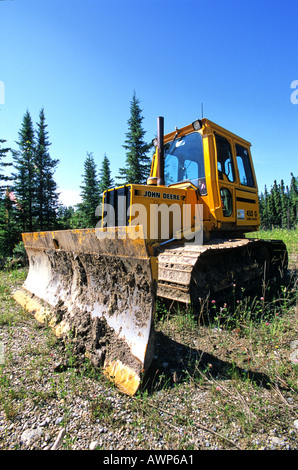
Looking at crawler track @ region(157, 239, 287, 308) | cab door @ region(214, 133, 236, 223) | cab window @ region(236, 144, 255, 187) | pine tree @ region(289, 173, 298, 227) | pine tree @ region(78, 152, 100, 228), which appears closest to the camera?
crawler track @ region(157, 239, 287, 308)

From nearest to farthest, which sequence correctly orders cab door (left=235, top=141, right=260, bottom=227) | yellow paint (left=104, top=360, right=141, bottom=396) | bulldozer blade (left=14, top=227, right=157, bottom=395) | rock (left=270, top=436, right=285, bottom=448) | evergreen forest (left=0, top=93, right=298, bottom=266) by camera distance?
rock (left=270, top=436, right=285, bottom=448) < yellow paint (left=104, top=360, right=141, bottom=396) < bulldozer blade (left=14, top=227, right=157, bottom=395) < cab door (left=235, top=141, right=260, bottom=227) < evergreen forest (left=0, top=93, right=298, bottom=266)

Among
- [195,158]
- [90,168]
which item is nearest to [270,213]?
[90,168]

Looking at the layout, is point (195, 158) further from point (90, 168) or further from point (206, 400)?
point (90, 168)

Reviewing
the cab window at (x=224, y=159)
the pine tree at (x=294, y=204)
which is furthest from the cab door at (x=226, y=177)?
the pine tree at (x=294, y=204)

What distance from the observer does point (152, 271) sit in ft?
7.48

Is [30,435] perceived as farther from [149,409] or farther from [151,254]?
[151,254]

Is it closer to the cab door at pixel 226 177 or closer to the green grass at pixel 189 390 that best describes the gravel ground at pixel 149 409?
the green grass at pixel 189 390

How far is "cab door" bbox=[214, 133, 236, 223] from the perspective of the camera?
469cm

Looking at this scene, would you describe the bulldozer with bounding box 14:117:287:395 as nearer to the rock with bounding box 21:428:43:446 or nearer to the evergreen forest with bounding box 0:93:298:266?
the rock with bounding box 21:428:43:446

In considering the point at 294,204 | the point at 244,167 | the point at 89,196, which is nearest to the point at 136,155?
the point at 89,196

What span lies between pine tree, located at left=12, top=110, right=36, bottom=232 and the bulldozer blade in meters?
17.5

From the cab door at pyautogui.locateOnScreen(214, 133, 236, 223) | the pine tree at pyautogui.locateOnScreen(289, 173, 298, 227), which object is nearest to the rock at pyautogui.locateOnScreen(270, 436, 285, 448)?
the cab door at pyautogui.locateOnScreen(214, 133, 236, 223)

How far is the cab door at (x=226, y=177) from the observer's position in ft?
15.4

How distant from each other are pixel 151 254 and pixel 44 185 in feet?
72.8
